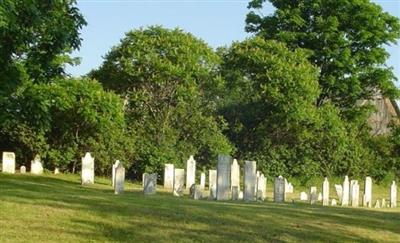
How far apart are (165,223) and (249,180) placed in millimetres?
7383

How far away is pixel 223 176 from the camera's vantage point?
18.0m

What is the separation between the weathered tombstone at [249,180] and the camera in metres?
18.4

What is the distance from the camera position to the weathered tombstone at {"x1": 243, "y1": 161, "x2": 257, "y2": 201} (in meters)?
18.4

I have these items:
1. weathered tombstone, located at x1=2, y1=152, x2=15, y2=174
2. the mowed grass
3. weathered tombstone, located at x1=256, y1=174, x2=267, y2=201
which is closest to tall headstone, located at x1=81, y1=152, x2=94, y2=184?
weathered tombstone, located at x1=2, y1=152, x2=15, y2=174

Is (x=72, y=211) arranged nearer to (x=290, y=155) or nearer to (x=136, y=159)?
(x=136, y=159)

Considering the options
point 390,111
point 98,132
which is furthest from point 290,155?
point 390,111

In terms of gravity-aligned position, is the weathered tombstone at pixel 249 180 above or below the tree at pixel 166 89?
below

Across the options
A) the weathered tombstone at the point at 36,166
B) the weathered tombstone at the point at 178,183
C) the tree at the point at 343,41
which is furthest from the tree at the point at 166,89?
the weathered tombstone at the point at 178,183

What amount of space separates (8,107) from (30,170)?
9950mm

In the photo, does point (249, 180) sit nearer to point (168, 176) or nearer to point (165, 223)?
point (165, 223)

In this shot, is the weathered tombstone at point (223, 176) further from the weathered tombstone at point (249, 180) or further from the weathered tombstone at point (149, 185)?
the weathered tombstone at point (149, 185)

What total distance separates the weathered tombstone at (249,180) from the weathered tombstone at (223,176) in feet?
2.05

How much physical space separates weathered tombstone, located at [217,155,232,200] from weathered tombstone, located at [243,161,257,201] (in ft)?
2.05

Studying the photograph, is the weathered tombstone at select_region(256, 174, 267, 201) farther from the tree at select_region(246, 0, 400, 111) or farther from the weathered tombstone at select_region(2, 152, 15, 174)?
the tree at select_region(246, 0, 400, 111)
